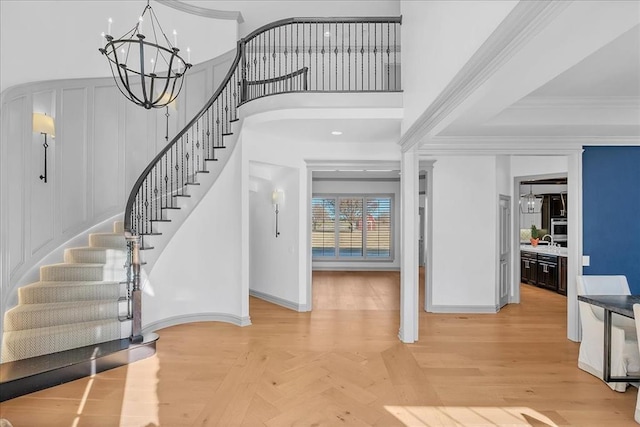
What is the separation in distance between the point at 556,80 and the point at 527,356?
119 inches

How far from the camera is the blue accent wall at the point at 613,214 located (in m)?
4.59

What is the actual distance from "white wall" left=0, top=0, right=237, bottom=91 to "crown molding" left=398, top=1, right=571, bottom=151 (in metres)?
4.83

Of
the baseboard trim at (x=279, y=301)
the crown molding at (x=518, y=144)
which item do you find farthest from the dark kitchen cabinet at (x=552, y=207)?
the baseboard trim at (x=279, y=301)

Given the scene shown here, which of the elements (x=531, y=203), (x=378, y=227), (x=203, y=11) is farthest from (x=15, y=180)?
(x=531, y=203)

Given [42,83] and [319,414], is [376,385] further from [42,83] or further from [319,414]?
[42,83]

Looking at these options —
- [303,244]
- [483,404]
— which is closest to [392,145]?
[303,244]

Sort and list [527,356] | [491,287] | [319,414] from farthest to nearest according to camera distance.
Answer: [491,287], [527,356], [319,414]

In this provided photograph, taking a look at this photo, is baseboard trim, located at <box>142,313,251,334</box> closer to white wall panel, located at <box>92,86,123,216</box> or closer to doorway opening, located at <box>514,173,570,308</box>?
white wall panel, located at <box>92,86,123,216</box>

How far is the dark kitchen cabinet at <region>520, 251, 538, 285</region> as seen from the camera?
783cm

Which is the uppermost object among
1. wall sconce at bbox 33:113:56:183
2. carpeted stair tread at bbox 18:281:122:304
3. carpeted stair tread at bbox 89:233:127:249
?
wall sconce at bbox 33:113:56:183

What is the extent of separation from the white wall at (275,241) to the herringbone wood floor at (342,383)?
1.16 m

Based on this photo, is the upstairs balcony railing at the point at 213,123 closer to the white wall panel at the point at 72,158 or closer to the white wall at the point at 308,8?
the white wall at the point at 308,8

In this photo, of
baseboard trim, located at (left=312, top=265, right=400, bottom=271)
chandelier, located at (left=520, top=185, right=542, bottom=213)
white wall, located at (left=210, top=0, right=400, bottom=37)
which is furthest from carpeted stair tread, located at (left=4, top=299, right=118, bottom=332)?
chandelier, located at (left=520, top=185, right=542, bottom=213)

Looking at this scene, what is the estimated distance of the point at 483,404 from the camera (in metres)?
3.04
